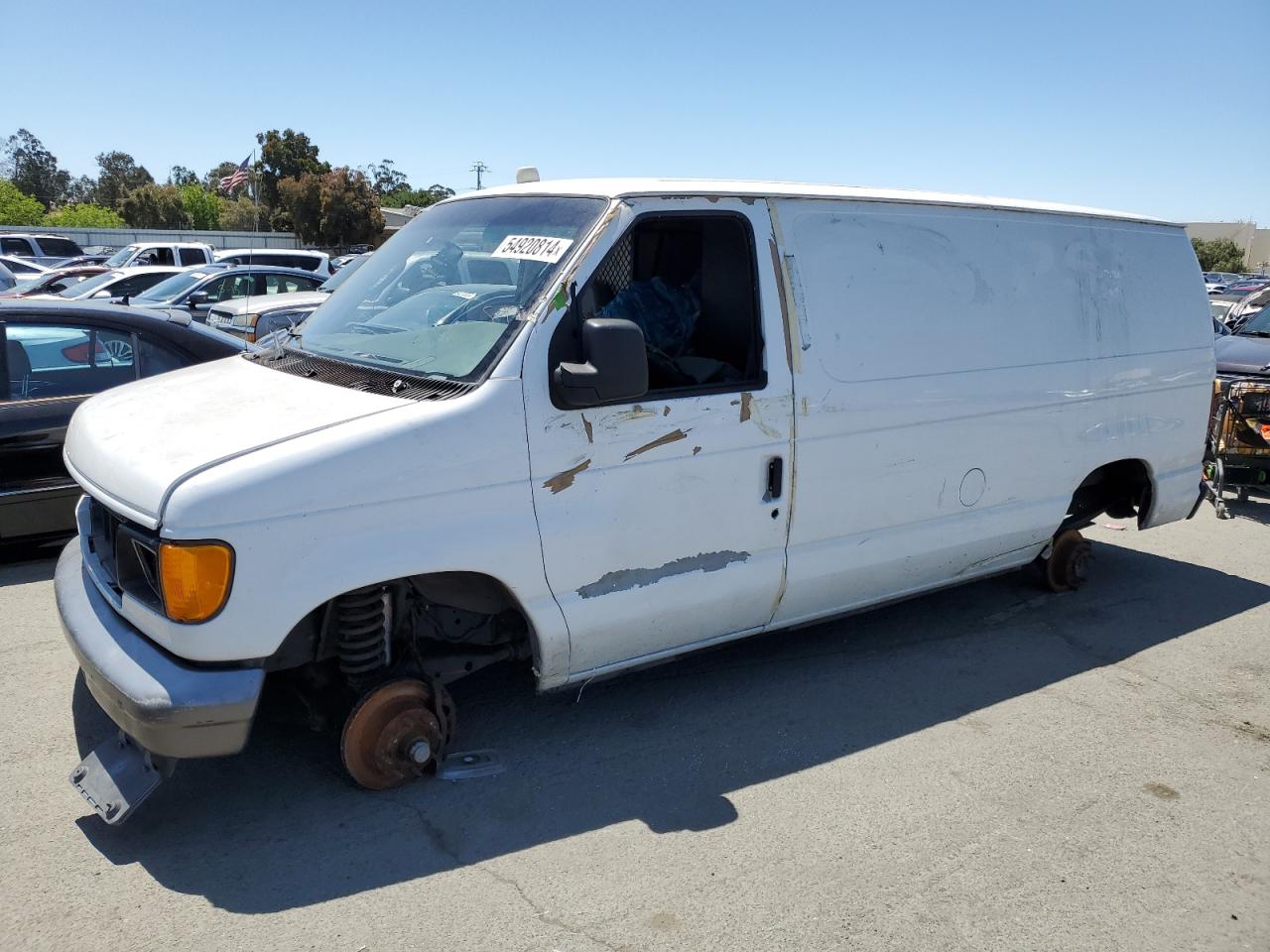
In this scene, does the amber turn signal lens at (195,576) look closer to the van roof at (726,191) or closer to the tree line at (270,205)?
the van roof at (726,191)

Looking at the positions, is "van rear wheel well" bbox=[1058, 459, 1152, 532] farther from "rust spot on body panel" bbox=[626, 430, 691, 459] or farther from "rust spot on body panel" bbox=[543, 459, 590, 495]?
"rust spot on body panel" bbox=[543, 459, 590, 495]

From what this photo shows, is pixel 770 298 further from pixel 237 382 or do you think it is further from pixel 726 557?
pixel 237 382

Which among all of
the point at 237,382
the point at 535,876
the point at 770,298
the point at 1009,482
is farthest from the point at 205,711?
the point at 1009,482

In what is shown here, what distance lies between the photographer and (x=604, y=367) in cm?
337

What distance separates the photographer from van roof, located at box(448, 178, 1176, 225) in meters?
3.87

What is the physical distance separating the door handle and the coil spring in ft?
5.19

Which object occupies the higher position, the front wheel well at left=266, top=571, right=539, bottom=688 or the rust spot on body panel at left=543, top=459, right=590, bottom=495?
the rust spot on body panel at left=543, top=459, right=590, bottom=495

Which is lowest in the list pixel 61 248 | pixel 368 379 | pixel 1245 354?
pixel 1245 354

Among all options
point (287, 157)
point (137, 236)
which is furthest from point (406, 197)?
point (137, 236)

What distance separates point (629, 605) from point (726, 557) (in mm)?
492

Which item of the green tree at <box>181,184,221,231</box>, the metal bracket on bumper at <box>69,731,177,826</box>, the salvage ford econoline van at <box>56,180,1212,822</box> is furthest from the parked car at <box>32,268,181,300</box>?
the green tree at <box>181,184,221,231</box>

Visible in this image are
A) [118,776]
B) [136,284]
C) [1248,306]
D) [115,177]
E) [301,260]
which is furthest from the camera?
[115,177]

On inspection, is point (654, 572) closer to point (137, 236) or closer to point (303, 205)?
point (137, 236)

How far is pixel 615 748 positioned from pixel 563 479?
1.18m
